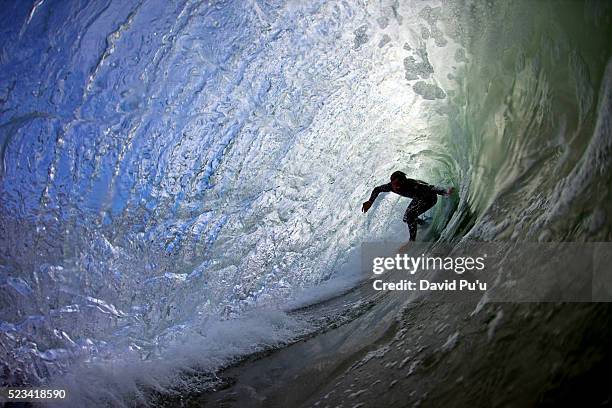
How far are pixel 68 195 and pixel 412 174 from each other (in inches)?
172

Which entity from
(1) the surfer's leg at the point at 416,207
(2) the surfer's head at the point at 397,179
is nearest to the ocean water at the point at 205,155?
(1) the surfer's leg at the point at 416,207

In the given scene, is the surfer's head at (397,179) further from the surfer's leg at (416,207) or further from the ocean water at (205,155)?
the ocean water at (205,155)

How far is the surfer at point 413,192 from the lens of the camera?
450cm

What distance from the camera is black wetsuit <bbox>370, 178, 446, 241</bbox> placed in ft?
15.0

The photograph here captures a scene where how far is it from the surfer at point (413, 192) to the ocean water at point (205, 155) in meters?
0.26

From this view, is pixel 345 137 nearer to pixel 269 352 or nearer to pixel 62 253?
pixel 269 352

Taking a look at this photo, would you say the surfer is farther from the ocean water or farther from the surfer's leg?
the ocean water

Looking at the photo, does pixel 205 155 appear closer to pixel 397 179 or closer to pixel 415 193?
pixel 397 179

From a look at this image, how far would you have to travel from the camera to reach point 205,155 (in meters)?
5.38

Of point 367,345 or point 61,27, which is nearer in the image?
point 367,345

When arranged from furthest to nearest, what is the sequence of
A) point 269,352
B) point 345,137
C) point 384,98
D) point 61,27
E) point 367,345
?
1. point 345,137
2. point 384,98
3. point 61,27
4. point 269,352
5. point 367,345

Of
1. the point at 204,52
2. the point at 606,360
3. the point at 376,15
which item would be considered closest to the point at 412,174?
the point at 376,15

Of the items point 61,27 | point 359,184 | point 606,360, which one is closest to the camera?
point 606,360

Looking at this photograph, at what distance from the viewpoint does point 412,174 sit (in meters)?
A: 6.17
